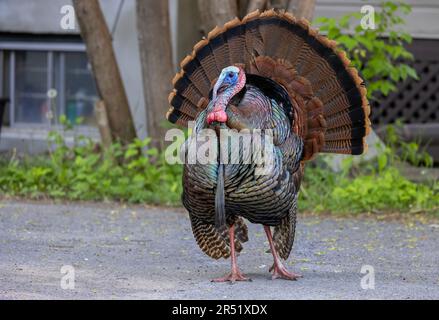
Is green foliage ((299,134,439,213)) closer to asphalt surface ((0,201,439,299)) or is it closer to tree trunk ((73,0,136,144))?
asphalt surface ((0,201,439,299))

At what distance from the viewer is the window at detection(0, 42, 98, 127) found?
11328 mm

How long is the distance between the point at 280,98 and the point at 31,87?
6070 mm

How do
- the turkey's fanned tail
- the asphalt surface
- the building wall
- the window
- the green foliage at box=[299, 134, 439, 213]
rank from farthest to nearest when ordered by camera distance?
the window → the building wall → the green foliage at box=[299, 134, 439, 213] → the turkey's fanned tail → the asphalt surface

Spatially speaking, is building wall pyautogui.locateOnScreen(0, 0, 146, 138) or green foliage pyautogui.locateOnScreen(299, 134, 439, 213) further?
building wall pyautogui.locateOnScreen(0, 0, 146, 138)

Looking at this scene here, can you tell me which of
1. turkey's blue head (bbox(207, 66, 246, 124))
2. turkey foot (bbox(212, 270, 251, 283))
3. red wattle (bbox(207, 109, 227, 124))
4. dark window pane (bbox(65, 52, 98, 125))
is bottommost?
turkey foot (bbox(212, 270, 251, 283))

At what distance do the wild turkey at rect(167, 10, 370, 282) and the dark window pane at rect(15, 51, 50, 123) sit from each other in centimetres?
528

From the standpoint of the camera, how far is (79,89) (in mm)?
11438

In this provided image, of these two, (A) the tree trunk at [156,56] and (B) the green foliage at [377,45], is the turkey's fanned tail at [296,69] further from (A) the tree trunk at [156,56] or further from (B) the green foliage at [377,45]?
(A) the tree trunk at [156,56]

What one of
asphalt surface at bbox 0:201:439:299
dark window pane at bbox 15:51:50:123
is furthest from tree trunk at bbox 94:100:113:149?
dark window pane at bbox 15:51:50:123

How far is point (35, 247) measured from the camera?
7.03m

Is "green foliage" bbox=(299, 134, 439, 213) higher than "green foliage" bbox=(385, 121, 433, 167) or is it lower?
lower

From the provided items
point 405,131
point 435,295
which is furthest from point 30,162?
point 435,295

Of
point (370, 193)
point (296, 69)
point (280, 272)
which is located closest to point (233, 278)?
point (280, 272)

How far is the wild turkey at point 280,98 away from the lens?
5914 millimetres
